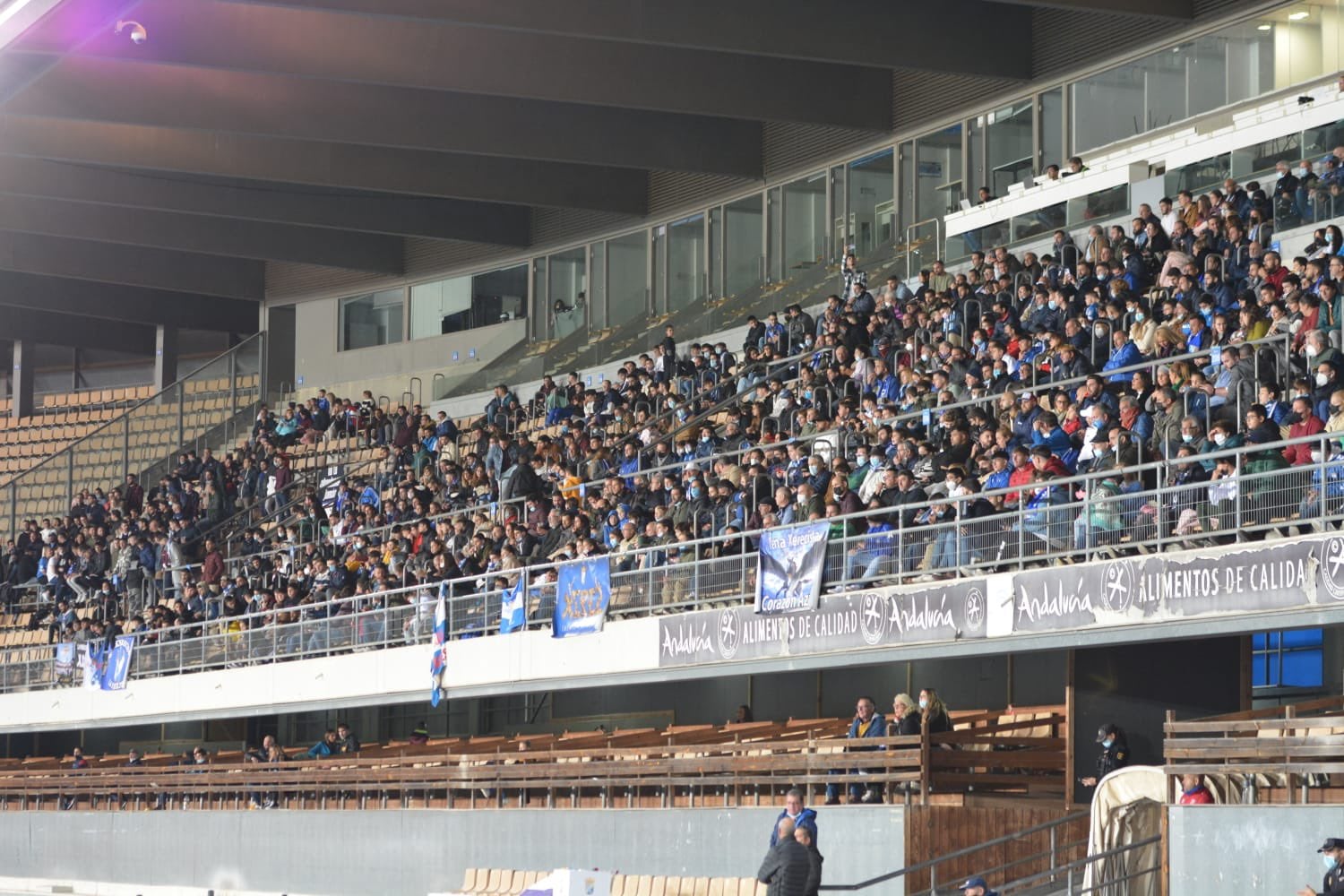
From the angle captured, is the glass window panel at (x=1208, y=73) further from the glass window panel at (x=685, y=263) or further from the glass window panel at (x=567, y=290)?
the glass window panel at (x=567, y=290)

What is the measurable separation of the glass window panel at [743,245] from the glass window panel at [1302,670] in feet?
57.0

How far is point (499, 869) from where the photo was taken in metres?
24.2

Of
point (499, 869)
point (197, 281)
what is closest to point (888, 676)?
point (499, 869)

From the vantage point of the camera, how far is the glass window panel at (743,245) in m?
36.6

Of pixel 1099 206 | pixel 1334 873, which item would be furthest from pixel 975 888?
pixel 1099 206

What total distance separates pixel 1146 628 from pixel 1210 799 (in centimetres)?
157

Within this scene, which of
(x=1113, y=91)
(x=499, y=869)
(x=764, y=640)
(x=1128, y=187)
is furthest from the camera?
(x=1113, y=91)

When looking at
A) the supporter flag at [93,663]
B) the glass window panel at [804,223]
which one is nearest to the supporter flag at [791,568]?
the glass window panel at [804,223]

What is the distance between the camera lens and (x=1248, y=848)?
15.4 metres

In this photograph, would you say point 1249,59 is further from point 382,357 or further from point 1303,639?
point 382,357

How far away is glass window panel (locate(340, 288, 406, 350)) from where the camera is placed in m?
44.7

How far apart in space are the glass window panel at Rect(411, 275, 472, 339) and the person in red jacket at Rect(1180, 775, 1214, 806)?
28.4 metres

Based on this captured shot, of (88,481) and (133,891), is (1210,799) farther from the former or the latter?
(88,481)

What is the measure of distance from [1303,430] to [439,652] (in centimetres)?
1320
